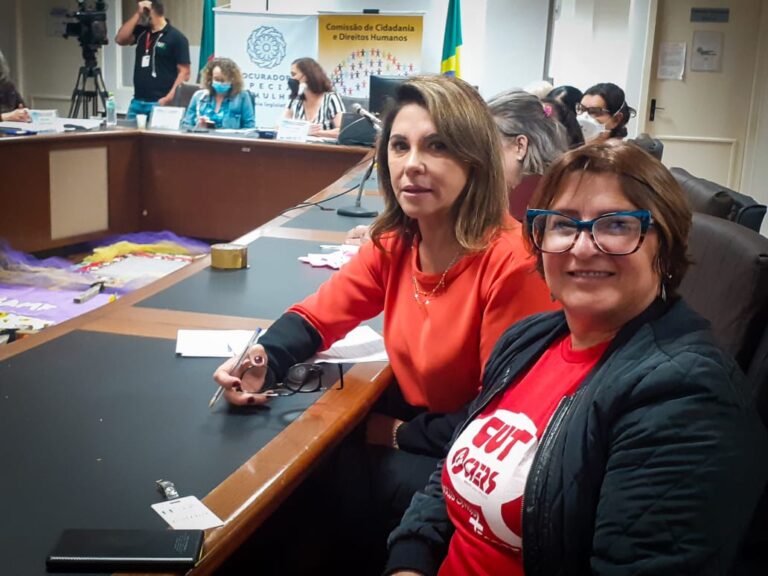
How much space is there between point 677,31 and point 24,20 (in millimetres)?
6552

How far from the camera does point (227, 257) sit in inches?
85.1

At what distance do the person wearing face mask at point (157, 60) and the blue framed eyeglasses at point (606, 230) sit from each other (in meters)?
5.55

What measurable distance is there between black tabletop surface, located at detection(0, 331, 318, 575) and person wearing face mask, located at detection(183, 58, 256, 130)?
176 inches

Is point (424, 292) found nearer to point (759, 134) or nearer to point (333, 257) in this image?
point (333, 257)

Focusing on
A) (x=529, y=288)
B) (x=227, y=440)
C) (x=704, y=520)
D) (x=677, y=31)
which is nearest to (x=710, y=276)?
(x=529, y=288)

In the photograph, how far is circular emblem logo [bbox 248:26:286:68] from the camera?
7.60 metres

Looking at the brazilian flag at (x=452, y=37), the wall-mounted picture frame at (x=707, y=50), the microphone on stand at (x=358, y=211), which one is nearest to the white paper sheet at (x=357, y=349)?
the microphone on stand at (x=358, y=211)

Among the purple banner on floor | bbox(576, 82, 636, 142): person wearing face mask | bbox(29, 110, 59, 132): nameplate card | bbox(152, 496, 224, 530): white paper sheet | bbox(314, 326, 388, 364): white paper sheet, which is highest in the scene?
bbox(576, 82, 636, 142): person wearing face mask

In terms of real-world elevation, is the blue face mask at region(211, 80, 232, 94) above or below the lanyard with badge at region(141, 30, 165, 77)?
below

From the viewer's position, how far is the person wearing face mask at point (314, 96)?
226 inches

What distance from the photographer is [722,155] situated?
576 centimetres

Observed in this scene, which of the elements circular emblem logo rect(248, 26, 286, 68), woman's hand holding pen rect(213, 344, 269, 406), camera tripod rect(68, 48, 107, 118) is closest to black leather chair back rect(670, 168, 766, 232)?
woman's hand holding pen rect(213, 344, 269, 406)

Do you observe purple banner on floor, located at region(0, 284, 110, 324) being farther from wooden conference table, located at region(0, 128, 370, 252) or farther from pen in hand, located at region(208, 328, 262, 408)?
pen in hand, located at region(208, 328, 262, 408)

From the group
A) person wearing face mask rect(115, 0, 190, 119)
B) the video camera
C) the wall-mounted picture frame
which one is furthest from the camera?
the video camera
